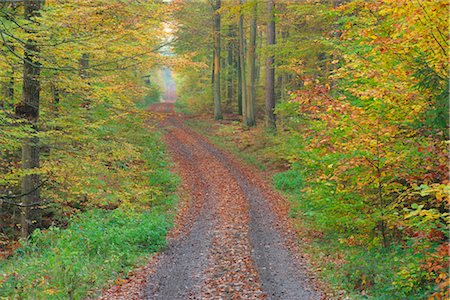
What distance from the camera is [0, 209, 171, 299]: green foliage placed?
792 centimetres

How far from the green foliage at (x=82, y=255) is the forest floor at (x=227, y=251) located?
0.47 metres

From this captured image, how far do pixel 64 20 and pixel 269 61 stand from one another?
50.2ft

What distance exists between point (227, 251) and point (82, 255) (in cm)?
364

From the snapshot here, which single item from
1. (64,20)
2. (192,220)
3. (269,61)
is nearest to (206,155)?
(269,61)

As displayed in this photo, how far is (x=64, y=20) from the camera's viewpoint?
344 inches

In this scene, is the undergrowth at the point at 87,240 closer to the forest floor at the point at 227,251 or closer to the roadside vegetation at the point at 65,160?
the roadside vegetation at the point at 65,160

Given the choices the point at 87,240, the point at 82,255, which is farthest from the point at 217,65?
the point at 82,255

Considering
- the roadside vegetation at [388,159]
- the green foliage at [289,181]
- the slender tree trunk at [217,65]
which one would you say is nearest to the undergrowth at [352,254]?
the roadside vegetation at [388,159]

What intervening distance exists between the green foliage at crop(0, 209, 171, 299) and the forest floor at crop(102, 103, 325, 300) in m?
0.47

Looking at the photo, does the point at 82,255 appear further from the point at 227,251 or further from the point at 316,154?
the point at 316,154

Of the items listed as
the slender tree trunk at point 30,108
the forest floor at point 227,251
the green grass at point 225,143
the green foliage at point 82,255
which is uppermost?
the slender tree trunk at point 30,108

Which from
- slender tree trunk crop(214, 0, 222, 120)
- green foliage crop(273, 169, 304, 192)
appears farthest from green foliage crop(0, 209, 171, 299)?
slender tree trunk crop(214, 0, 222, 120)

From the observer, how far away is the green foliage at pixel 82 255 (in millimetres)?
7922

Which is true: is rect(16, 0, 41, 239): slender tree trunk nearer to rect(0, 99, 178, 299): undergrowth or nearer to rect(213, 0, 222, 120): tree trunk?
rect(0, 99, 178, 299): undergrowth
